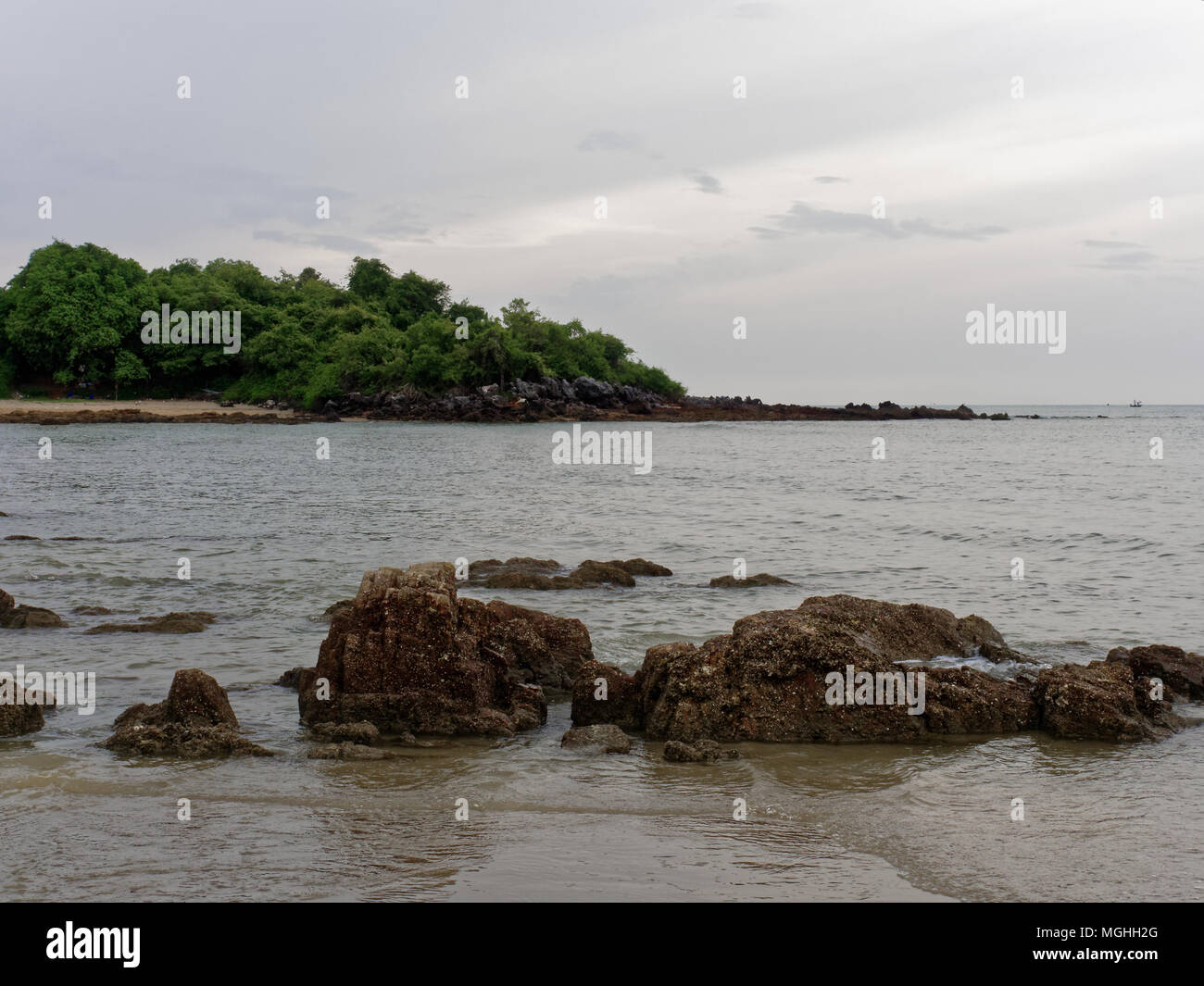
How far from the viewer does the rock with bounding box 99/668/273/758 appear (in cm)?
798

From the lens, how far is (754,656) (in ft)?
28.5

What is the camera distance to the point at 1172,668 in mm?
9867

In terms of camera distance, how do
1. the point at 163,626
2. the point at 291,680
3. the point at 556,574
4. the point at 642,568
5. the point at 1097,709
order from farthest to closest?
the point at 556,574 → the point at 642,568 → the point at 163,626 → the point at 291,680 → the point at 1097,709

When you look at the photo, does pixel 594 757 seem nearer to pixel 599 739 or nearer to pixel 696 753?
pixel 599 739

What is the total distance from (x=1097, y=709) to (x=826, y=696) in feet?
7.52

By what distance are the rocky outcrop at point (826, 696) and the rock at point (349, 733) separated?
1.84 metres

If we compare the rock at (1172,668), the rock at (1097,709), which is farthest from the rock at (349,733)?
the rock at (1172,668)

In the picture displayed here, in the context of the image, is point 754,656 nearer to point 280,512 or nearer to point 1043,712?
point 1043,712

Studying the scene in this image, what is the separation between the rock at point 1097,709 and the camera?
844cm

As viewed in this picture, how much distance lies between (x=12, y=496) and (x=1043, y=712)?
2961 centimetres

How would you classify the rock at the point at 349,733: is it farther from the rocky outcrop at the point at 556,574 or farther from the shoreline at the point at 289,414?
the shoreline at the point at 289,414

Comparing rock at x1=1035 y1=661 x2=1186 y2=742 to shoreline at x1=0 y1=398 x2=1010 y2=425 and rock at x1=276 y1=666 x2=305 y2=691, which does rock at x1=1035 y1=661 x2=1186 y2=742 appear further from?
shoreline at x1=0 y1=398 x2=1010 y2=425

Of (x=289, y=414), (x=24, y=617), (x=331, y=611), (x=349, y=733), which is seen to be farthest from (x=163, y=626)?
(x=289, y=414)
